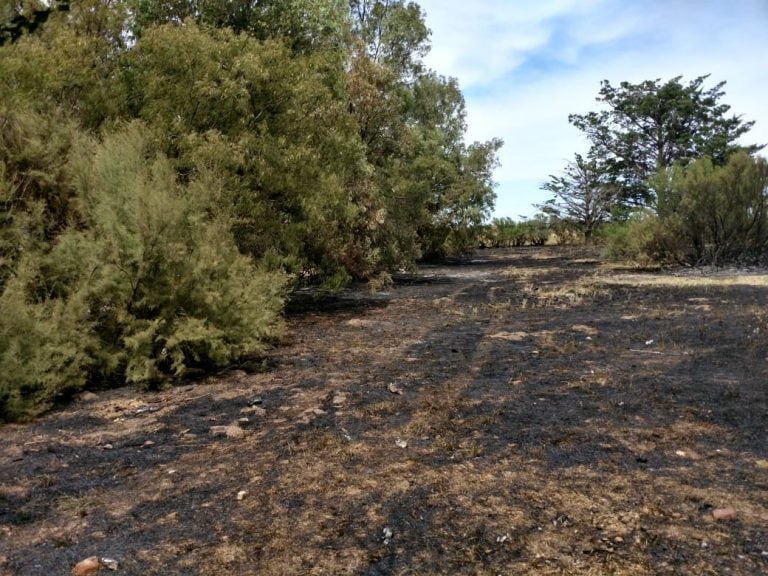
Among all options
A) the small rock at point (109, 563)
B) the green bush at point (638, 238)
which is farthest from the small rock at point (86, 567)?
the green bush at point (638, 238)

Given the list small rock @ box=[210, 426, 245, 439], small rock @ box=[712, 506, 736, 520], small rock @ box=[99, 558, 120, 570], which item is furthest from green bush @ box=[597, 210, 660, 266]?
small rock @ box=[99, 558, 120, 570]

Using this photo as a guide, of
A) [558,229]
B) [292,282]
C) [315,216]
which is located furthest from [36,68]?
[558,229]

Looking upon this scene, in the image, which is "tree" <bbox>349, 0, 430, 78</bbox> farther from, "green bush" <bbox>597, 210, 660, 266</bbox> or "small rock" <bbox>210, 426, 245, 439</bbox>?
"small rock" <bbox>210, 426, 245, 439</bbox>

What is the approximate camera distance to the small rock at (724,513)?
12.3 feet

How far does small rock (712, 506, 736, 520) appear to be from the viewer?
374 centimetres

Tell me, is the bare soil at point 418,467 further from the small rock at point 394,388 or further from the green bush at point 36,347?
the green bush at point 36,347

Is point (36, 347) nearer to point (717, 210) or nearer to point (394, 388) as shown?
point (394, 388)

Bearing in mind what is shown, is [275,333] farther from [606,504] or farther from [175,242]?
[606,504]

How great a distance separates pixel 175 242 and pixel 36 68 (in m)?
5.00

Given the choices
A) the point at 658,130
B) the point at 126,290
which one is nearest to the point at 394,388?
the point at 126,290

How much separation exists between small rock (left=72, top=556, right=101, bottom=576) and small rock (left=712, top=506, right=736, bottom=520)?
11.9 ft

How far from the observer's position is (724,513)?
378 centimetres

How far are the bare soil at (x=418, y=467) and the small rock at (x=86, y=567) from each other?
52 mm

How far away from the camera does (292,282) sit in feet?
49.8
